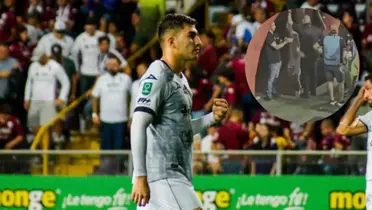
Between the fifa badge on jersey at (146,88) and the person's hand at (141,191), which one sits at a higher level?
the fifa badge on jersey at (146,88)

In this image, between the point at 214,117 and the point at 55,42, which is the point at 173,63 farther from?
the point at 55,42

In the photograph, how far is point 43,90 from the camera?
682 inches

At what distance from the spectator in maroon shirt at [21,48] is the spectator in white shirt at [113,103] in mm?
2199

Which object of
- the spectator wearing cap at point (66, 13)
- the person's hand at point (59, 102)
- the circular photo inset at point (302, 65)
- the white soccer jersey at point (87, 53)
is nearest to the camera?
the circular photo inset at point (302, 65)

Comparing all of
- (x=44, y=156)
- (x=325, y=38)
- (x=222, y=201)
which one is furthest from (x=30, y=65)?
(x=325, y=38)

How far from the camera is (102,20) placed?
19109mm

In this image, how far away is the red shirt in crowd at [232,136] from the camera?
15.4m

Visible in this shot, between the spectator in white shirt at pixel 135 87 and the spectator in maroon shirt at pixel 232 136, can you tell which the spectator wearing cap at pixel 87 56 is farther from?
the spectator in maroon shirt at pixel 232 136

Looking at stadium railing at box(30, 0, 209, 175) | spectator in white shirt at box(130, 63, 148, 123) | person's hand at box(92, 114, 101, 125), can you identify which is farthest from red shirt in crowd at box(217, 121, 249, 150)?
stadium railing at box(30, 0, 209, 175)

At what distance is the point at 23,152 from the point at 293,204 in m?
3.26

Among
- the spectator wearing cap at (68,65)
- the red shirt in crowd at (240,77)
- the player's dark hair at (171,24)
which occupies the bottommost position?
the player's dark hair at (171,24)

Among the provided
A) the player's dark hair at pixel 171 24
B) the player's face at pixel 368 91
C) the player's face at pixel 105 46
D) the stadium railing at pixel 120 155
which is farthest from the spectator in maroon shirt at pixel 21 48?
the player's dark hair at pixel 171 24

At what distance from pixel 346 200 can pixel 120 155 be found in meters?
2.69

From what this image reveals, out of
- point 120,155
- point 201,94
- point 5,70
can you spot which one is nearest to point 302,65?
point 120,155
